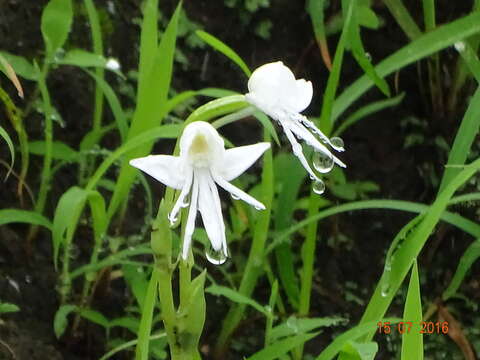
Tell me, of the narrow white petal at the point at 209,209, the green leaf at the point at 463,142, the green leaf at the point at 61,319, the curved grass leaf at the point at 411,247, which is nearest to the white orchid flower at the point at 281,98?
the narrow white petal at the point at 209,209

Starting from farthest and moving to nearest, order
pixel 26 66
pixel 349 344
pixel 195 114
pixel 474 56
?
pixel 474 56
pixel 26 66
pixel 349 344
pixel 195 114

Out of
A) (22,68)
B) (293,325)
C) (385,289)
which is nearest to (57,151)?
(22,68)

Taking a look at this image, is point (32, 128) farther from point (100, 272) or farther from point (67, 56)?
point (100, 272)

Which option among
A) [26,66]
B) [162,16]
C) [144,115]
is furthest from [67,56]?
[162,16]

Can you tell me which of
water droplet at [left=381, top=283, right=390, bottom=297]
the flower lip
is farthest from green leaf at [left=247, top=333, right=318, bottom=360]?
the flower lip

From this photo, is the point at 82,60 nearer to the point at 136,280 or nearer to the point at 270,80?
the point at 136,280

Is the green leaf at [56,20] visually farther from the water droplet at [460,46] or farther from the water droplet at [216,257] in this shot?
the water droplet at [460,46]

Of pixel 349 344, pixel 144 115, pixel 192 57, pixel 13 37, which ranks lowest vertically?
pixel 349 344
